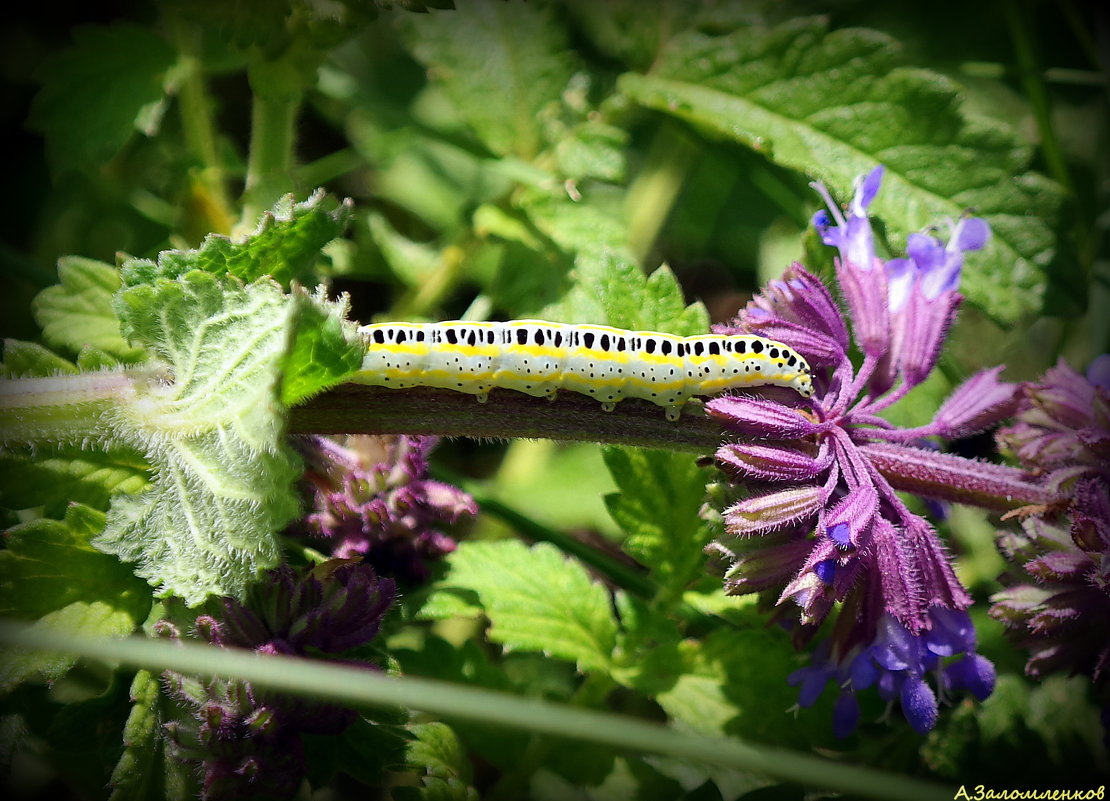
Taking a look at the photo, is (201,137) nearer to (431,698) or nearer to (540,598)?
(540,598)

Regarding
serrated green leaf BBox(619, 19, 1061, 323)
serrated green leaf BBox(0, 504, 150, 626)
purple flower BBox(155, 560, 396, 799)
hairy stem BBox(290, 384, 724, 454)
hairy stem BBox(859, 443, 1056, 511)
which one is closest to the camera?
purple flower BBox(155, 560, 396, 799)

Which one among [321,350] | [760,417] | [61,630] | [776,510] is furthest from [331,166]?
[776,510]

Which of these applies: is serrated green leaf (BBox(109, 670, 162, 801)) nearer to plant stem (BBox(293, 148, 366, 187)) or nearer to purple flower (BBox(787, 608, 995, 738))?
purple flower (BBox(787, 608, 995, 738))

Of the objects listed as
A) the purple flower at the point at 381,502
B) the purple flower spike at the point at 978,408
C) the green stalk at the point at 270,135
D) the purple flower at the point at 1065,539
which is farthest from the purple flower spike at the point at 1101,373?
the green stalk at the point at 270,135

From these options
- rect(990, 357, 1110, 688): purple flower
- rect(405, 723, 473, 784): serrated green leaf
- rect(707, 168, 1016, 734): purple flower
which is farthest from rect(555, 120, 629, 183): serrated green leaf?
rect(405, 723, 473, 784): serrated green leaf

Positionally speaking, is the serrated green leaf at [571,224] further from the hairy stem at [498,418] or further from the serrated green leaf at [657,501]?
the hairy stem at [498,418]

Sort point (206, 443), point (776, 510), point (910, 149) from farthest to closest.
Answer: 1. point (910, 149)
2. point (776, 510)
3. point (206, 443)

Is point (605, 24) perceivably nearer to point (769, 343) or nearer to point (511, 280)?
point (511, 280)
